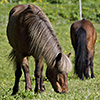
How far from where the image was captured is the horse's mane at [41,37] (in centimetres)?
539

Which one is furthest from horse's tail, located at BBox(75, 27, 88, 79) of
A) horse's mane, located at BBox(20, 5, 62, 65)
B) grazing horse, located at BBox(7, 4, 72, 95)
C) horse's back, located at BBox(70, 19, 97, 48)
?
horse's mane, located at BBox(20, 5, 62, 65)

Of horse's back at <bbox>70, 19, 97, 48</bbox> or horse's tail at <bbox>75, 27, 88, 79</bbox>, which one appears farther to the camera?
horse's back at <bbox>70, 19, 97, 48</bbox>

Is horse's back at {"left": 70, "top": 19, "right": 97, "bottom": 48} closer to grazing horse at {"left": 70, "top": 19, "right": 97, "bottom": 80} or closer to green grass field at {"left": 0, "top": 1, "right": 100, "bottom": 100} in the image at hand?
grazing horse at {"left": 70, "top": 19, "right": 97, "bottom": 80}

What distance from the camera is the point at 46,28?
5.62 metres

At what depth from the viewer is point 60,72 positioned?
5398 millimetres

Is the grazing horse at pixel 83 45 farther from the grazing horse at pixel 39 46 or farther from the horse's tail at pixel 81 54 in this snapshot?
the grazing horse at pixel 39 46

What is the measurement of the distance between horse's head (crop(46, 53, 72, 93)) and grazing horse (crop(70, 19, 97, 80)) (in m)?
3.51

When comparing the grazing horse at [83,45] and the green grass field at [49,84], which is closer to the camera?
the green grass field at [49,84]

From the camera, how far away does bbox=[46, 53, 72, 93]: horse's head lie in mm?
5289

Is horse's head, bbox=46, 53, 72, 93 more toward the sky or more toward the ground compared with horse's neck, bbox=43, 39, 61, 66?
more toward the ground

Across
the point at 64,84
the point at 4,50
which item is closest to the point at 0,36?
the point at 4,50

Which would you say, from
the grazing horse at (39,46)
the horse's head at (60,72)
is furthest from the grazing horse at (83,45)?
the horse's head at (60,72)

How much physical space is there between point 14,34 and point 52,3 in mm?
15578

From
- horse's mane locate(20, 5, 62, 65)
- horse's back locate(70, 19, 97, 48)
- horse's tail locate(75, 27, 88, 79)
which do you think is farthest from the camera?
horse's back locate(70, 19, 97, 48)
